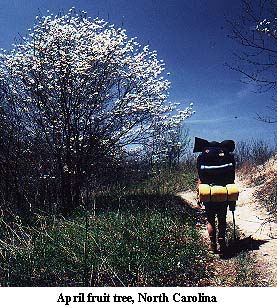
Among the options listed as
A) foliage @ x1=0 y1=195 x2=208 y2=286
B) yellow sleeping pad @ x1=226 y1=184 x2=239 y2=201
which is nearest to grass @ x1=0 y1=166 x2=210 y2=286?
foliage @ x1=0 y1=195 x2=208 y2=286

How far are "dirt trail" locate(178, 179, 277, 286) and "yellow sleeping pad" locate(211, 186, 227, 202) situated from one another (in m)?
1.17

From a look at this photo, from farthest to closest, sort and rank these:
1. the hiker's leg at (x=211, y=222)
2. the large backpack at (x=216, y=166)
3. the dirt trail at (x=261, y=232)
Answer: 1. the hiker's leg at (x=211, y=222)
2. the large backpack at (x=216, y=166)
3. the dirt trail at (x=261, y=232)

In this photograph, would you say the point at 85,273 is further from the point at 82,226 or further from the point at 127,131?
the point at 127,131

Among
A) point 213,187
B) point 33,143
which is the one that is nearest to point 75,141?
point 33,143

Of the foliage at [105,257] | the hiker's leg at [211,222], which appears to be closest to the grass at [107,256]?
the foliage at [105,257]

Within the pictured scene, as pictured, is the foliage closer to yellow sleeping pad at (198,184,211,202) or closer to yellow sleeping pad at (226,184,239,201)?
yellow sleeping pad at (198,184,211,202)

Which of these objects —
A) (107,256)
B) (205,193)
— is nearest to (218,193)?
(205,193)

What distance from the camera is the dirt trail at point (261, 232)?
4.76 metres

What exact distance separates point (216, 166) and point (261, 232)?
8.35ft

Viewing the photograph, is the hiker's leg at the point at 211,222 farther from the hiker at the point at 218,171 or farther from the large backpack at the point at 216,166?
the large backpack at the point at 216,166

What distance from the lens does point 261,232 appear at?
6727mm

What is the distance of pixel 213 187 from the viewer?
16.5 ft

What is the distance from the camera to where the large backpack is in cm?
515

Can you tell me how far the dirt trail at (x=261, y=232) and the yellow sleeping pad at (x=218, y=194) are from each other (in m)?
1.17
